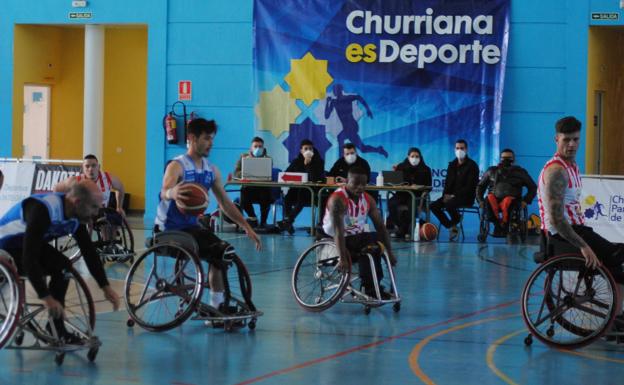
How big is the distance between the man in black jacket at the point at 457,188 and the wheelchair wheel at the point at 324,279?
7743mm

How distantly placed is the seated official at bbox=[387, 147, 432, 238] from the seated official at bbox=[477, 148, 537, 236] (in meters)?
1.10

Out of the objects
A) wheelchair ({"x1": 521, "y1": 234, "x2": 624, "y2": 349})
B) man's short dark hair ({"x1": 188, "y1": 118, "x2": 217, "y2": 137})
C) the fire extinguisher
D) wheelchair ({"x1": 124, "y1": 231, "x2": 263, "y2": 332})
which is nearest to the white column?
the fire extinguisher

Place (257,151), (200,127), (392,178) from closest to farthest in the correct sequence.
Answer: (200,127), (392,178), (257,151)

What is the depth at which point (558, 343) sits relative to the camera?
7973 mm

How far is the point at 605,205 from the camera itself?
14398 mm

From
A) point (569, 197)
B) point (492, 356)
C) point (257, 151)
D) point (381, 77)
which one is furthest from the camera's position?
point (381, 77)

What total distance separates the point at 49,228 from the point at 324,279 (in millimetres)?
3432

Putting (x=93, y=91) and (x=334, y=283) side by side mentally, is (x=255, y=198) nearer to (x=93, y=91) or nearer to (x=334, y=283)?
(x=93, y=91)

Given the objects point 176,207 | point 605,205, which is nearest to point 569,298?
point 176,207

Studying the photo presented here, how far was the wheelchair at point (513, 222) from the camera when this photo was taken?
17.6 m

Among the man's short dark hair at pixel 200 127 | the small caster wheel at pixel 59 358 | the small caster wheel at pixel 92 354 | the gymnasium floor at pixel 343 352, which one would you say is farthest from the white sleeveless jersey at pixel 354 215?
the small caster wheel at pixel 59 358

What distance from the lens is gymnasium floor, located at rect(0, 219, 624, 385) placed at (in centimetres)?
699

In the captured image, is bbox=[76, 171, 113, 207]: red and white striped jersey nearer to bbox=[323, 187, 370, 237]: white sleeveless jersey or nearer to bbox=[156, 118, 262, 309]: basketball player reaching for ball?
bbox=[323, 187, 370, 237]: white sleeveless jersey

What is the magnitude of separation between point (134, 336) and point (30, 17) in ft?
48.1
